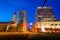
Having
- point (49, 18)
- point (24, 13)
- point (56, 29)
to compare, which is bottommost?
point (56, 29)

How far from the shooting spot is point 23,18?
158875 millimetres

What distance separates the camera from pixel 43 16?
103m

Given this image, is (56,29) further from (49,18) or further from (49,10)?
(49,10)

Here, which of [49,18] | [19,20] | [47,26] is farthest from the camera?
[19,20]

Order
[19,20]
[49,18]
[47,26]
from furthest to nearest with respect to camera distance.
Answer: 1. [19,20]
2. [49,18]
3. [47,26]

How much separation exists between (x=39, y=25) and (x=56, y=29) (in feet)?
32.2

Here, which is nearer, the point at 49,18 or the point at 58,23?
the point at 58,23

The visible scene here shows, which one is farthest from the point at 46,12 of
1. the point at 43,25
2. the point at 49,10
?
the point at 43,25

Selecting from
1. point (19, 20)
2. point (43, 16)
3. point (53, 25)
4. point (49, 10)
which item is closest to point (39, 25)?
point (53, 25)

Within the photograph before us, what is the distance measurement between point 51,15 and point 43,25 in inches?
767

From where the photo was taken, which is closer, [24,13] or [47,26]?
[47,26]

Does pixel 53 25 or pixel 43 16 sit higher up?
pixel 43 16

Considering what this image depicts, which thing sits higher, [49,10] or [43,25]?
[49,10]

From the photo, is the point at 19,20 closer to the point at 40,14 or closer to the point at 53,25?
the point at 40,14
